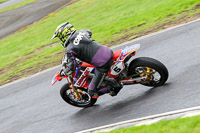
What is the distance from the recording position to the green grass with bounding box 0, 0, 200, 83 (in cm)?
1335

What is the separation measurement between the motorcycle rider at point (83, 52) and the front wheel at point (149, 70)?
1.60 ft

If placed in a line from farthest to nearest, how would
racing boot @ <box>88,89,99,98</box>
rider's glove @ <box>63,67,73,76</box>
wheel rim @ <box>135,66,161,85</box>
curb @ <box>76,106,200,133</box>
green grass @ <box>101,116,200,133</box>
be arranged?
racing boot @ <box>88,89,99,98</box>, wheel rim @ <box>135,66,161,85</box>, rider's glove @ <box>63,67,73,76</box>, curb @ <box>76,106,200,133</box>, green grass @ <box>101,116,200,133</box>

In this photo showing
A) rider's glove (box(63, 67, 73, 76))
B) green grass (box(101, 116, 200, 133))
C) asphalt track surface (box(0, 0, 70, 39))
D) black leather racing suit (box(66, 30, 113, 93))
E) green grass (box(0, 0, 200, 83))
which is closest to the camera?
green grass (box(101, 116, 200, 133))

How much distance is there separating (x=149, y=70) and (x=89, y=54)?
4.51ft

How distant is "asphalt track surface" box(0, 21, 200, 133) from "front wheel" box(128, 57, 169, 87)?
0.69 ft

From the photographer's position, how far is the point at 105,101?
7.57 m

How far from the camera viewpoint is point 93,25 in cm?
A: 1703

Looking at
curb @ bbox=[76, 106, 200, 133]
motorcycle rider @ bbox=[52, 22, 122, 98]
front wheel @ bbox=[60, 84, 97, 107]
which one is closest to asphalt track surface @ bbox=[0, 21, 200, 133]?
front wheel @ bbox=[60, 84, 97, 107]

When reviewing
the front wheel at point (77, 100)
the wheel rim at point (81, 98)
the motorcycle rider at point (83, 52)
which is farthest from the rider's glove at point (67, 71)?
the wheel rim at point (81, 98)

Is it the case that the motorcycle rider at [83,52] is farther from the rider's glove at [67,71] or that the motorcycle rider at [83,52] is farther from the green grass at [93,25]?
the green grass at [93,25]

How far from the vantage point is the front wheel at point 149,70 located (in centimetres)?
642

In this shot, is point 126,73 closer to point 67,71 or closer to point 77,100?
point 67,71

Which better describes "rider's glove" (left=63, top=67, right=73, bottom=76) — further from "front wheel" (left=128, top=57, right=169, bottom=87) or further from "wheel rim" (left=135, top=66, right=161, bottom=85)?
"wheel rim" (left=135, top=66, right=161, bottom=85)

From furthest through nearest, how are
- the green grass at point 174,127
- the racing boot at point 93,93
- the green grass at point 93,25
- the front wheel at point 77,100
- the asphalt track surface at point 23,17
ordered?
the asphalt track surface at point 23,17 → the green grass at point 93,25 → the front wheel at point 77,100 → the racing boot at point 93,93 → the green grass at point 174,127
